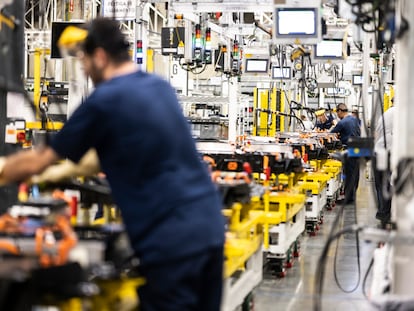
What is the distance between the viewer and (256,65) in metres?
16.7

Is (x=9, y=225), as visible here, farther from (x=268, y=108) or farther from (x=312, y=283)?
(x=268, y=108)

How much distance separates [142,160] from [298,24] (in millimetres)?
6507

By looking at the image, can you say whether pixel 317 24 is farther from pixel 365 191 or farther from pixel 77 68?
pixel 365 191

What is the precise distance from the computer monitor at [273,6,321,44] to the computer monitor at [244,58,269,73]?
641cm

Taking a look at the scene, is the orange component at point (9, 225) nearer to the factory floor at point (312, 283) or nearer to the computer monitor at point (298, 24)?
the factory floor at point (312, 283)

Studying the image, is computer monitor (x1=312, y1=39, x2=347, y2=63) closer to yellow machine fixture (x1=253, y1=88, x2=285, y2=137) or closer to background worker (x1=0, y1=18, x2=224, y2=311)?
yellow machine fixture (x1=253, y1=88, x2=285, y2=137)

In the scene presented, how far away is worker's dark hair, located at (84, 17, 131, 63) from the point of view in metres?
3.90

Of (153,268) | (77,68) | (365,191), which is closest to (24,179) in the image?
(153,268)

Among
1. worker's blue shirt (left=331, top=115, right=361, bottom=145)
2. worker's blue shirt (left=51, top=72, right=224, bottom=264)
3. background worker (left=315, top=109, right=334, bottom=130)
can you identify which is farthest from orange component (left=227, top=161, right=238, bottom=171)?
background worker (left=315, top=109, right=334, bottom=130)

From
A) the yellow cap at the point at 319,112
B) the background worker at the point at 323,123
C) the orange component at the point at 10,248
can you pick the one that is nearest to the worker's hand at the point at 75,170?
the orange component at the point at 10,248

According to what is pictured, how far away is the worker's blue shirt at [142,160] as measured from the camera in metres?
3.81

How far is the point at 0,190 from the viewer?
27.4 feet

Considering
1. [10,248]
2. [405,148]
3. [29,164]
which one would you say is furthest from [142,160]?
[405,148]

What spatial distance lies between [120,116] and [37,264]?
2.48 feet
